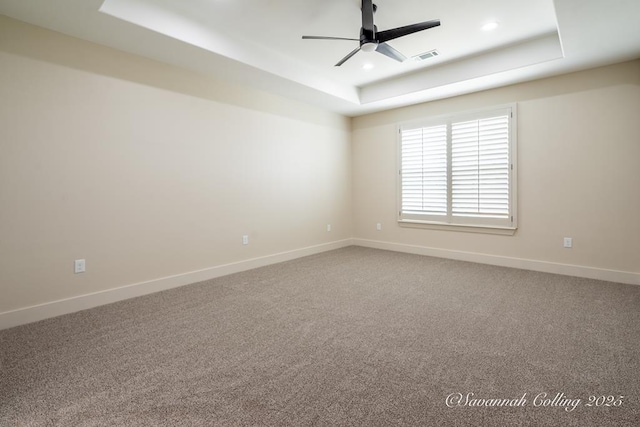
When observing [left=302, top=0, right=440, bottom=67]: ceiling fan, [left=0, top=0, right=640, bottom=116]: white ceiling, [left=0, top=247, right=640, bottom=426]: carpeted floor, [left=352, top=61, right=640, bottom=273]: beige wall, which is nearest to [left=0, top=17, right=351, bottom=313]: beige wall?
[left=0, top=0, right=640, bottom=116]: white ceiling

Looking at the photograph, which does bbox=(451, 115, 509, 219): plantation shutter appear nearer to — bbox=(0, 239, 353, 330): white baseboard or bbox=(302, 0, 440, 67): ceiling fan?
bbox=(302, 0, 440, 67): ceiling fan

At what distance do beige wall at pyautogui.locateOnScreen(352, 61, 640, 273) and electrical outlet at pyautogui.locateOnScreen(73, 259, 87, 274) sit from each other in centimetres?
473

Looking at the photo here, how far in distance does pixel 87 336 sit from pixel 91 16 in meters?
2.55

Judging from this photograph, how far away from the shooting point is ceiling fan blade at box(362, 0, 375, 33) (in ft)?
8.69

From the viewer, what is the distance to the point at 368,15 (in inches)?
106

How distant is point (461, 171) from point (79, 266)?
4.83m

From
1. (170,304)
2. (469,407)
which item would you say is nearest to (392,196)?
(170,304)

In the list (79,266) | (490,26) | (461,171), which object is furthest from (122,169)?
(461,171)

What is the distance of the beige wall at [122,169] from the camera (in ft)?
8.64

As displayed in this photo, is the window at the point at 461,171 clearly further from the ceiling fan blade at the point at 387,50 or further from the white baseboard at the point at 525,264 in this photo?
the ceiling fan blade at the point at 387,50

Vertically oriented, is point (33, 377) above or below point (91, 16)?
below

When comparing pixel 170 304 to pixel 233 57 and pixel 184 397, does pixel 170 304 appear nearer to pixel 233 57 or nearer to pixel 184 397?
pixel 184 397

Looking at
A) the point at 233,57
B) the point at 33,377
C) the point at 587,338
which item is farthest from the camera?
the point at 233,57

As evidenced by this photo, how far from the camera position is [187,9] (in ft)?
9.42
